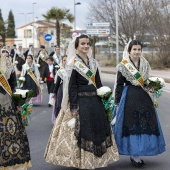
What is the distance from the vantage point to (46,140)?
8797mm

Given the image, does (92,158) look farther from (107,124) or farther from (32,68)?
(32,68)

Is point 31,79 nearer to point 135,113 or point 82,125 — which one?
point 135,113

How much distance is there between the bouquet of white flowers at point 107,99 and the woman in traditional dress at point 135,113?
281 millimetres

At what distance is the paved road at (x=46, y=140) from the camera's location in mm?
6703

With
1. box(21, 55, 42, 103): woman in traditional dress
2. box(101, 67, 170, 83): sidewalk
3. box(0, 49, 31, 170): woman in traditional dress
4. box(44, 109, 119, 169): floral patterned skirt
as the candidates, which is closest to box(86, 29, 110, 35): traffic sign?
box(101, 67, 170, 83): sidewalk

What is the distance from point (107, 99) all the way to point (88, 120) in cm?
40

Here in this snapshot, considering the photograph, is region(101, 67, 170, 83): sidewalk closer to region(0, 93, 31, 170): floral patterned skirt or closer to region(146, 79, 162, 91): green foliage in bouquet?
region(146, 79, 162, 91): green foliage in bouquet

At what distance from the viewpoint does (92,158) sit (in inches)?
236

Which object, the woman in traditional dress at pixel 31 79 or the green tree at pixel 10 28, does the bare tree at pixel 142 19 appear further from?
the green tree at pixel 10 28

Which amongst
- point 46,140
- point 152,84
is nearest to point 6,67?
point 152,84

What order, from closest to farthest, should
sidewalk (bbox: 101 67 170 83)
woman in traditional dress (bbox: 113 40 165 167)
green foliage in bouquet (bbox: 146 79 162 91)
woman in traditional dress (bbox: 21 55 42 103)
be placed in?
woman in traditional dress (bbox: 113 40 165 167)
green foliage in bouquet (bbox: 146 79 162 91)
woman in traditional dress (bbox: 21 55 42 103)
sidewalk (bbox: 101 67 170 83)

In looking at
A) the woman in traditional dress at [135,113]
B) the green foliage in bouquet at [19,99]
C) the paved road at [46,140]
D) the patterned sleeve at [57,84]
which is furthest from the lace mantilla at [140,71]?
the patterned sleeve at [57,84]

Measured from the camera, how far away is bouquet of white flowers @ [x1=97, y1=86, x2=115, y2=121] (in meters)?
6.12

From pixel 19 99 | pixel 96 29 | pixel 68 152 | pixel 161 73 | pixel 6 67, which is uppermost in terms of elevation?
pixel 96 29
